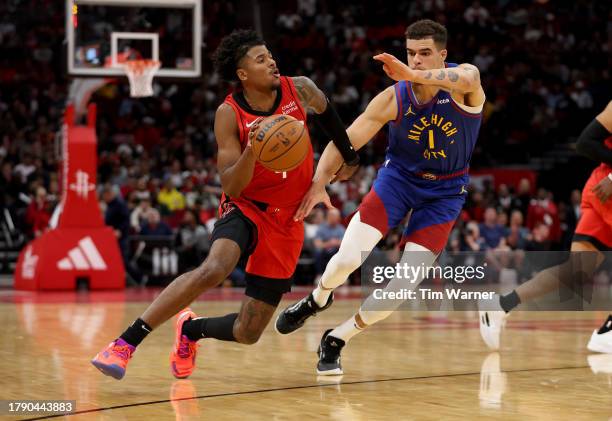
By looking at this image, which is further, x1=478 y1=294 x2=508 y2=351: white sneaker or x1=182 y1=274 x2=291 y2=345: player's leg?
x1=478 y1=294 x2=508 y2=351: white sneaker

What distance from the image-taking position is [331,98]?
21969mm

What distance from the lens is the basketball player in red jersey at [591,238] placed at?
704 centimetres

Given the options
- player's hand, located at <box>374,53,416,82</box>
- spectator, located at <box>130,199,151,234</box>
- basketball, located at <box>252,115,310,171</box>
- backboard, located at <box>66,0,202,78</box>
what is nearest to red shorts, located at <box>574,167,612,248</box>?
player's hand, located at <box>374,53,416,82</box>

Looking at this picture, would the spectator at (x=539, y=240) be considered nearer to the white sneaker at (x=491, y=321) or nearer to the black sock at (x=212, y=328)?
the white sneaker at (x=491, y=321)

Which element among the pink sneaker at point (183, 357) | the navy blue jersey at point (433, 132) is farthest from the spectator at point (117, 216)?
the pink sneaker at point (183, 357)

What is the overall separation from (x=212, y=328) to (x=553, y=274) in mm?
2923

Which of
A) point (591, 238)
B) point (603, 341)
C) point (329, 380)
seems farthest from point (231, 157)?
point (603, 341)

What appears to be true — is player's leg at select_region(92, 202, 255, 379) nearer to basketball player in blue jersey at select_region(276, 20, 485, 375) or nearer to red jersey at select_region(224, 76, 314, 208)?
red jersey at select_region(224, 76, 314, 208)

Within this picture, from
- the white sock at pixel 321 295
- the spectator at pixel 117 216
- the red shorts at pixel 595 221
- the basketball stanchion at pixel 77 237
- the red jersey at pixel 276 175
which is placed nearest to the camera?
the red jersey at pixel 276 175

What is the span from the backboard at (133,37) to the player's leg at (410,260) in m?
7.45

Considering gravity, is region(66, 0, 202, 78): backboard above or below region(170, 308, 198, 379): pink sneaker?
above

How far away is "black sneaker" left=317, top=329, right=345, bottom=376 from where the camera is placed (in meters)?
5.95

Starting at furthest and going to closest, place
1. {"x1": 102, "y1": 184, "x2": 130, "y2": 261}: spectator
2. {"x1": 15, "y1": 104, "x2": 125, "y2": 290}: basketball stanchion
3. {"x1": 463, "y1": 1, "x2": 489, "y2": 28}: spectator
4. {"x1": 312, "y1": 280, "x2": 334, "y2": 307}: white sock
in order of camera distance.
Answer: {"x1": 463, "y1": 1, "x2": 489, "y2": 28}: spectator, {"x1": 102, "y1": 184, "x2": 130, "y2": 261}: spectator, {"x1": 15, "y1": 104, "x2": 125, "y2": 290}: basketball stanchion, {"x1": 312, "y1": 280, "x2": 334, "y2": 307}: white sock

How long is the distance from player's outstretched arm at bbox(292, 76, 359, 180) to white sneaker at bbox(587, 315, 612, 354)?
2.35 meters
